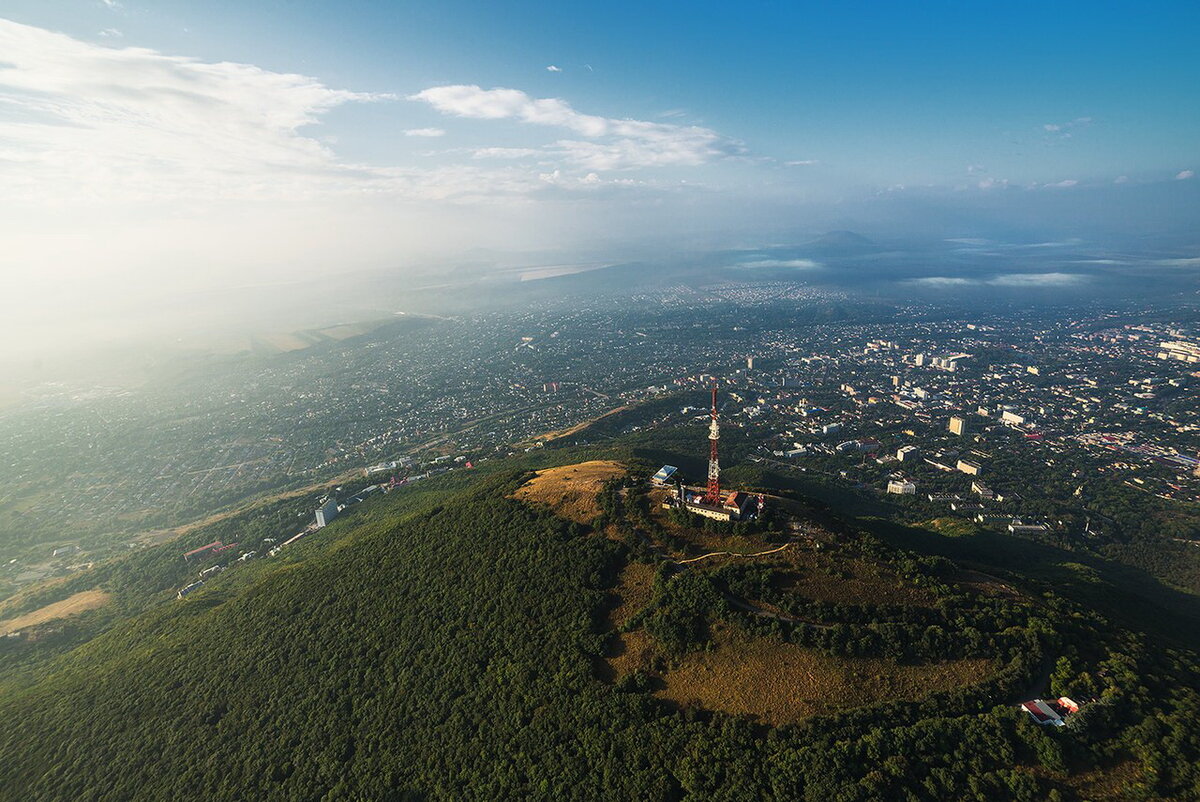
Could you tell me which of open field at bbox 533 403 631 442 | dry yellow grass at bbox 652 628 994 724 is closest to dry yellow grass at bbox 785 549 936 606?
dry yellow grass at bbox 652 628 994 724

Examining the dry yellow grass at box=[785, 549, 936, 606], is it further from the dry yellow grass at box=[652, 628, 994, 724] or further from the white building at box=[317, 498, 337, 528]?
the white building at box=[317, 498, 337, 528]

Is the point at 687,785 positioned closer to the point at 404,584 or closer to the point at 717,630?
the point at 717,630

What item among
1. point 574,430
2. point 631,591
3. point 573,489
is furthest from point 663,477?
point 574,430

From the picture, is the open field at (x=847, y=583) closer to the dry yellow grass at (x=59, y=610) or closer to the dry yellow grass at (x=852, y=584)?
the dry yellow grass at (x=852, y=584)

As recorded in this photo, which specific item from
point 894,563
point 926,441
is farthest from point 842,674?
point 926,441

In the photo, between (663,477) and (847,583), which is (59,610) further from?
(847,583)

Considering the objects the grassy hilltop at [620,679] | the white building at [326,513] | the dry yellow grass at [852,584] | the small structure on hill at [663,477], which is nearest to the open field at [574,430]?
the white building at [326,513]
